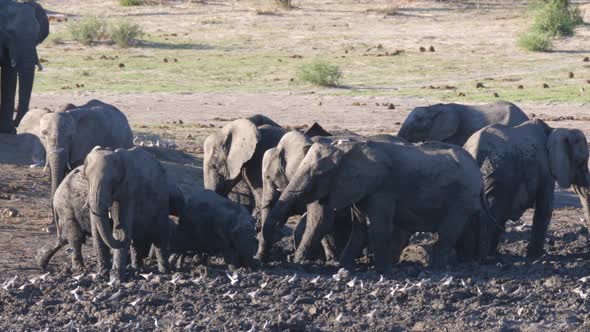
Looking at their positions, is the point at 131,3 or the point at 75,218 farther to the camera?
the point at 131,3

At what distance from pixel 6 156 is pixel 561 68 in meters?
12.2

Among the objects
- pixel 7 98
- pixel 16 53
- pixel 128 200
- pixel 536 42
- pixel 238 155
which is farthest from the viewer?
pixel 536 42

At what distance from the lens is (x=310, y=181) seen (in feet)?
40.7

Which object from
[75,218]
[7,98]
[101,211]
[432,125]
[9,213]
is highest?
[101,211]

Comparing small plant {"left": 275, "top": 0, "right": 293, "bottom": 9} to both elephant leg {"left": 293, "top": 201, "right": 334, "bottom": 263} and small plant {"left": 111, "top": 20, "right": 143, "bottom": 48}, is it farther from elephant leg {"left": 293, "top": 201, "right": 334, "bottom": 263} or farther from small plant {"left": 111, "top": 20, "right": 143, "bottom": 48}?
elephant leg {"left": 293, "top": 201, "right": 334, "bottom": 263}

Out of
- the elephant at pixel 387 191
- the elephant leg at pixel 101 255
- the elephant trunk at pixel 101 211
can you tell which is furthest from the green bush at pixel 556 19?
the elephant trunk at pixel 101 211

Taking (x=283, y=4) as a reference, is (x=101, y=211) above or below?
above

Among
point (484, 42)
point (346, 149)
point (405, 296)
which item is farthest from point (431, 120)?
point (484, 42)

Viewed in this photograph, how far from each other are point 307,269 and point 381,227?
67 cm

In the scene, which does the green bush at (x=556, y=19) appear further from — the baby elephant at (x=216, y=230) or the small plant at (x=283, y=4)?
the baby elephant at (x=216, y=230)

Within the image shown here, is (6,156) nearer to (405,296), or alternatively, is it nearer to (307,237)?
(307,237)

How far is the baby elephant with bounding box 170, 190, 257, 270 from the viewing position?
12383 mm

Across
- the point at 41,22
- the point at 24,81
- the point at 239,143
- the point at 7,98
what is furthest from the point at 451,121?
the point at 41,22

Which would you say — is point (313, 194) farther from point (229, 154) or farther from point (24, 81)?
point (24, 81)
